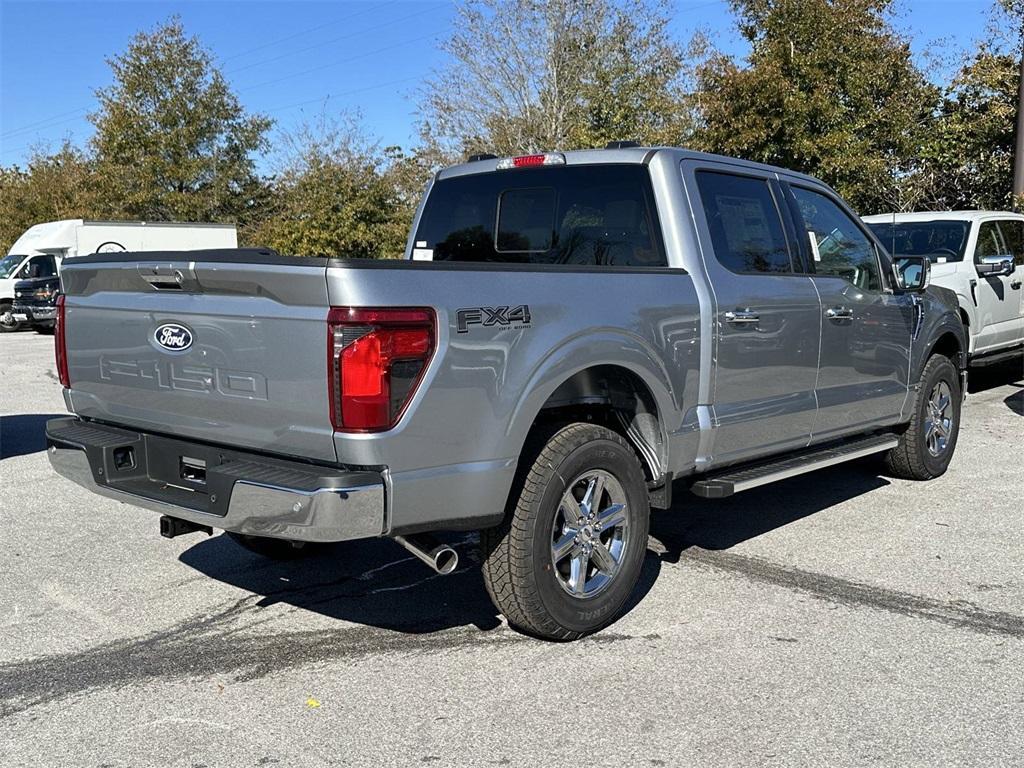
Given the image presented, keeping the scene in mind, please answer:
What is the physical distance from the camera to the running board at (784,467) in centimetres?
475

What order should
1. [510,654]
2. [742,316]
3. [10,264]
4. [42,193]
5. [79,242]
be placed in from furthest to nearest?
[42,193] → [10,264] → [79,242] → [742,316] → [510,654]

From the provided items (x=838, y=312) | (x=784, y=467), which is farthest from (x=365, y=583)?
(x=838, y=312)

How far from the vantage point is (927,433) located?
22.7 feet

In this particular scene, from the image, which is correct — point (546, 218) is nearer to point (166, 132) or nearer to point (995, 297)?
point (995, 297)

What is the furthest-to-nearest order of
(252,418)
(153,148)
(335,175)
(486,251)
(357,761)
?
(153,148), (335,175), (486,251), (252,418), (357,761)

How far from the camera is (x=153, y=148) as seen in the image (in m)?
32.7

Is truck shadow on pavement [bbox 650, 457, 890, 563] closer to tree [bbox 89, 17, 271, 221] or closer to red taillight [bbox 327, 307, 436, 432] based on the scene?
red taillight [bbox 327, 307, 436, 432]

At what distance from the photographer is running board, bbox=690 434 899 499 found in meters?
4.75

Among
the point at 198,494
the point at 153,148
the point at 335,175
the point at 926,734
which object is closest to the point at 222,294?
the point at 198,494

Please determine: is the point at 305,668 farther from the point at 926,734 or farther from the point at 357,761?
the point at 926,734

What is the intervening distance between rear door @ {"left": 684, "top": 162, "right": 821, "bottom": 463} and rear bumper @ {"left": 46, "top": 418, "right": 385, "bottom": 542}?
6.83ft

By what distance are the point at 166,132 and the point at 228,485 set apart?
1250 inches

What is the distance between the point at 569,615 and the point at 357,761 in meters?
1.18

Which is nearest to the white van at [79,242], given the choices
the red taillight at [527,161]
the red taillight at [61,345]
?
the red taillight at [527,161]
